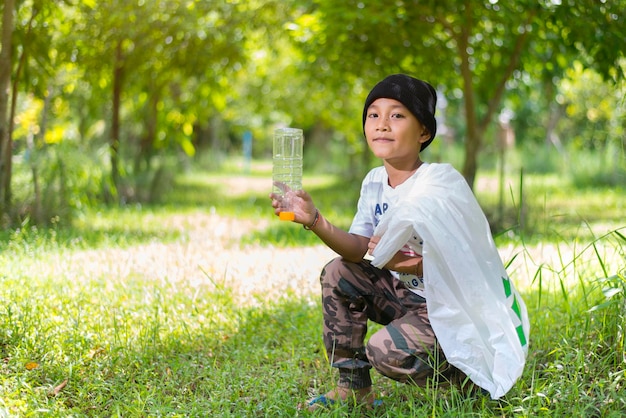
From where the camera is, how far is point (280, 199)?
2783 millimetres

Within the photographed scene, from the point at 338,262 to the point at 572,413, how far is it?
3.47 ft

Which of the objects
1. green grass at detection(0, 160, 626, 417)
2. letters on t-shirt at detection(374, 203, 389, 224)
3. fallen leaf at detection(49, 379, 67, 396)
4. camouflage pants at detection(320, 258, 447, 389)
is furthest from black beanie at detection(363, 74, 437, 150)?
fallen leaf at detection(49, 379, 67, 396)

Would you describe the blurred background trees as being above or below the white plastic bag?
above

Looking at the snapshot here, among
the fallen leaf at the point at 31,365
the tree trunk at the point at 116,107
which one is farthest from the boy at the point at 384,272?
the tree trunk at the point at 116,107

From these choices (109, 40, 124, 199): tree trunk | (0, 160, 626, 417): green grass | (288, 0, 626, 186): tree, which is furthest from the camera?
(109, 40, 124, 199): tree trunk

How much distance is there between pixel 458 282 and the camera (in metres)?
2.79

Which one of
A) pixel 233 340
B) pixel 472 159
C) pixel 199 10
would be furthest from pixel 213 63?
pixel 233 340

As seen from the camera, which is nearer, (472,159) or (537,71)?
(472,159)

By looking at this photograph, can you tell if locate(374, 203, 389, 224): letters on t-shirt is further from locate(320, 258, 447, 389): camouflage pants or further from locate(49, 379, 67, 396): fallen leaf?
locate(49, 379, 67, 396): fallen leaf

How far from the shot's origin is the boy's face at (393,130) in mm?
2955

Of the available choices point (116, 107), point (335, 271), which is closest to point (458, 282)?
point (335, 271)

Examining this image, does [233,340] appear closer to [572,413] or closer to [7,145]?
[572,413]

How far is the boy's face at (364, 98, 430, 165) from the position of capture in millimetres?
2955

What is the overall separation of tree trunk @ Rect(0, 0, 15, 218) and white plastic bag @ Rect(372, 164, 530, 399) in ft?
14.6
